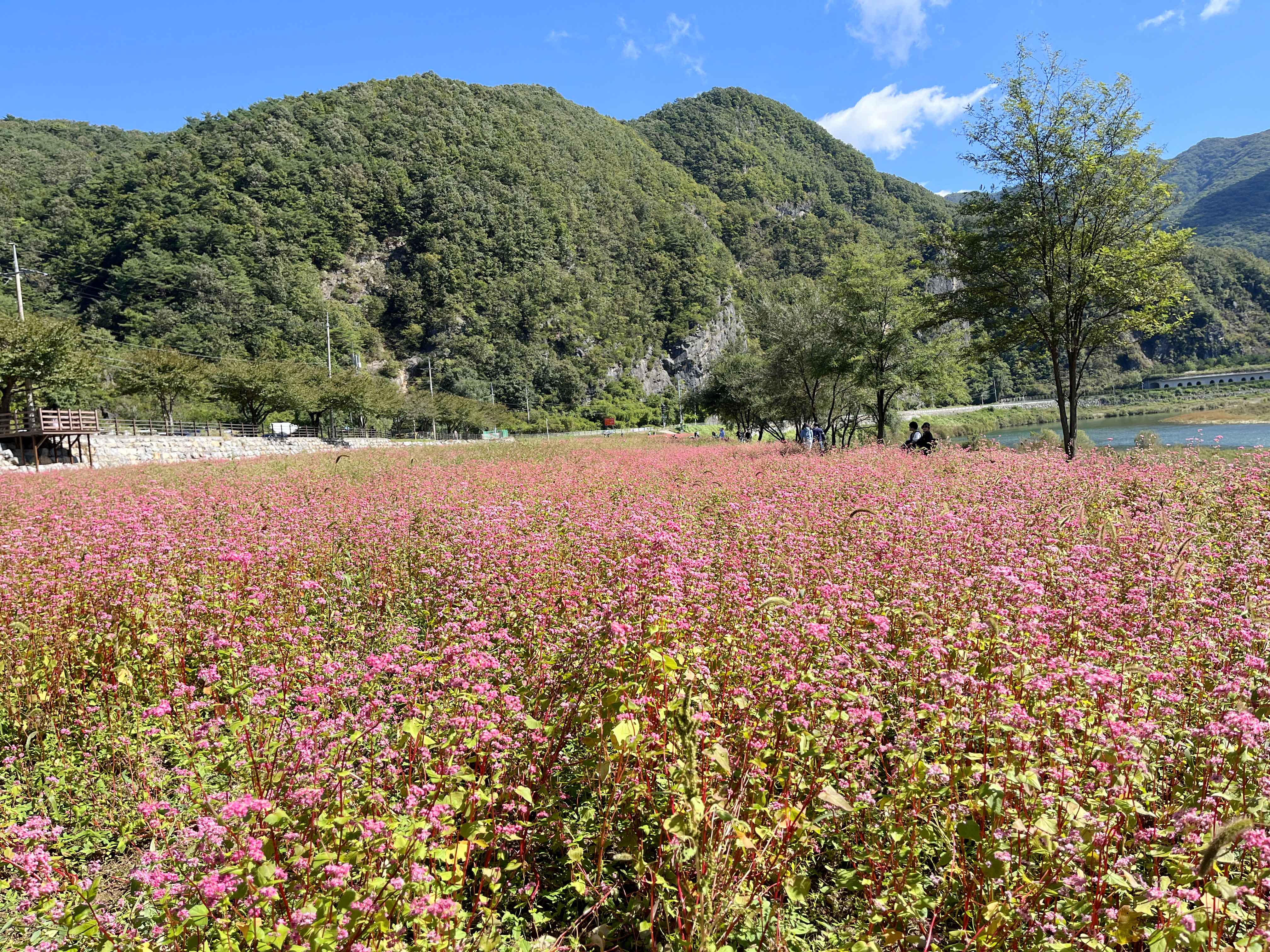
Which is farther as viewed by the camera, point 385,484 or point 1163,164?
point 1163,164

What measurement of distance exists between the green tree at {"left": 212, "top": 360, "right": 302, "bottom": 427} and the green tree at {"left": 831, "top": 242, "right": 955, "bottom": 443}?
53.0m

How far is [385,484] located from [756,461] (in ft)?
29.4

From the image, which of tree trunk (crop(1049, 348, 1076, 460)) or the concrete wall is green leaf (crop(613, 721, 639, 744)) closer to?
tree trunk (crop(1049, 348, 1076, 460))

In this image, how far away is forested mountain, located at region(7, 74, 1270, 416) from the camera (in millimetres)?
98375

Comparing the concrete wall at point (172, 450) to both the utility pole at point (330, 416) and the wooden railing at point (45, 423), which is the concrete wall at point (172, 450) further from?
the utility pole at point (330, 416)

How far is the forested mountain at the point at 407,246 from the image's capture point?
323 feet

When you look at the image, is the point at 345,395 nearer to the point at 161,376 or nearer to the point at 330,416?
the point at 330,416

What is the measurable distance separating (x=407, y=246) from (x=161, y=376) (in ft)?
342

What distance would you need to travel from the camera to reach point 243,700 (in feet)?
10.5

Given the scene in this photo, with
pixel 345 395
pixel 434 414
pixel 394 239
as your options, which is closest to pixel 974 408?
pixel 434 414

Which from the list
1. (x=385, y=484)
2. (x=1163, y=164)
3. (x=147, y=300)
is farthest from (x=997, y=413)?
(x=147, y=300)

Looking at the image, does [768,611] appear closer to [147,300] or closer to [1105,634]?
[1105,634]

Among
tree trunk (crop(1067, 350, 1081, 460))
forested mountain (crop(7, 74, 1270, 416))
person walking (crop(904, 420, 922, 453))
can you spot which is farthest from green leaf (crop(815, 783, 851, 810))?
forested mountain (crop(7, 74, 1270, 416))

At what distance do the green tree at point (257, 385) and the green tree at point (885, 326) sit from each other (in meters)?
53.0
